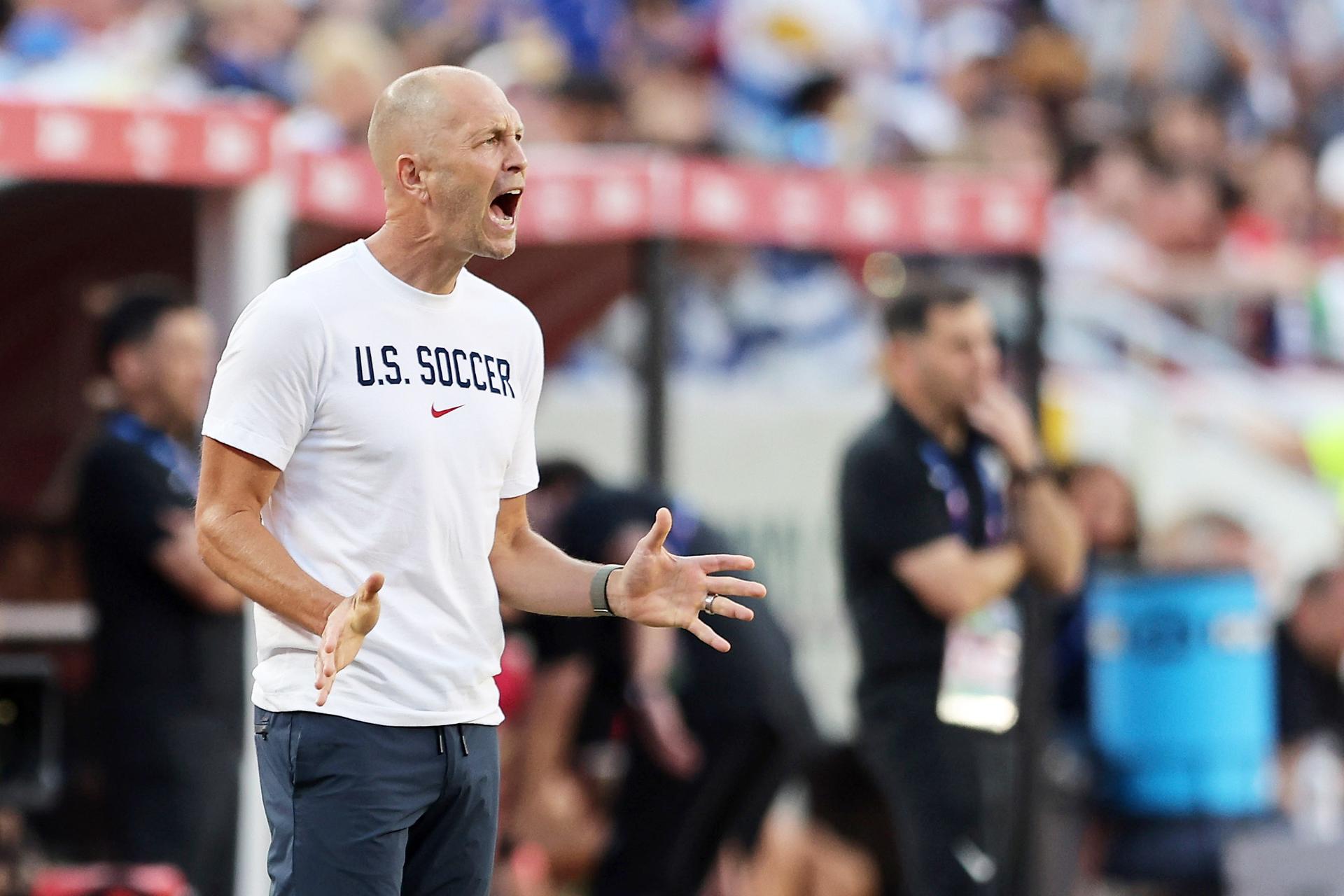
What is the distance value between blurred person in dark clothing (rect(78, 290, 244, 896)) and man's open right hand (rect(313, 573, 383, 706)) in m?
2.92

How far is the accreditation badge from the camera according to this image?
5.72 metres

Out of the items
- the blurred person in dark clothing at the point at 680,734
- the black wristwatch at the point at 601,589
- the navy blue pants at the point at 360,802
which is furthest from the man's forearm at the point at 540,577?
the blurred person in dark clothing at the point at 680,734

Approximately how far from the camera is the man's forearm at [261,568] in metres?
2.97

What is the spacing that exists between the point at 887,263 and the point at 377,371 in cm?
575

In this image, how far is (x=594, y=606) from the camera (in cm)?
334

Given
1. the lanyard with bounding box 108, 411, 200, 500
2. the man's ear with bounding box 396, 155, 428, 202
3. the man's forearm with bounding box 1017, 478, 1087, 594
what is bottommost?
the man's forearm with bounding box 1017, 478, 1087, 594

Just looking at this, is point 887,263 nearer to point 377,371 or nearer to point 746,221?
point 746,221

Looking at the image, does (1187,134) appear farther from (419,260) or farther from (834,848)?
(419,260)

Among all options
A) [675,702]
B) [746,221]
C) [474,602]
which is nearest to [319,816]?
[474,602]

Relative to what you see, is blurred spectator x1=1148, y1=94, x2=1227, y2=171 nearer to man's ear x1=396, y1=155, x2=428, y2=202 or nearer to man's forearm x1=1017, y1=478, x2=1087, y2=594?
man's forearm x1=1017, y1=478, x2=1087, y2=594

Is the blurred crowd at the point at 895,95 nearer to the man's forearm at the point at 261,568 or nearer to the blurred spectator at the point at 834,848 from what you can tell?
the blurred spectator at the point at 834,848

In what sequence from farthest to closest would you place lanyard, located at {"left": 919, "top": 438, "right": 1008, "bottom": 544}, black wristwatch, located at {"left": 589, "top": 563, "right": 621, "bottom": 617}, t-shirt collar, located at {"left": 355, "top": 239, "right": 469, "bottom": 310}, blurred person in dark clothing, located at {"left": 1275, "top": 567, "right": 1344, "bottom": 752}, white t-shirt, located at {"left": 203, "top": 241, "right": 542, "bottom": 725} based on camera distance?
1. blurred person in dark clothing, located at {"left": 1275, "top": 567, "right": 1344, "bottom": 752}
2. lanyard, located at {"left": 919, "top": 438, "right": 1008, "bottom": 544}
3. black wristwatch, located at {"left": 589, "top": 563, "right": 621, "bottom": 617}
4. t-shirt collar, located at {"left": 355, "top": 239, "right": 469, "bottom": 310}
5. white t-shirt, located at {"left": 203, "top": 241, "right": 542, "bottom": 725}

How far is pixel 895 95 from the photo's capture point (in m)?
11.6

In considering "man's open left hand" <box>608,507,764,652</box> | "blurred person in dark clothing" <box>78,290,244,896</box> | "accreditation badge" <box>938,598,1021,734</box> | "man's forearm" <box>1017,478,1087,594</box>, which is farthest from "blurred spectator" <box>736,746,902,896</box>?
"man's open left hand" <box>608,507,764,652</box>
